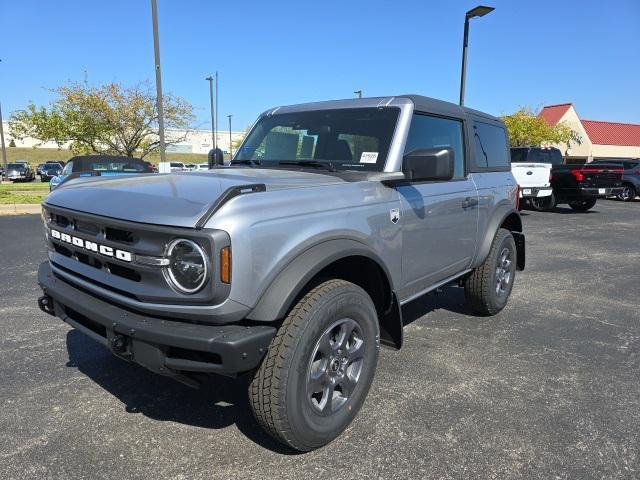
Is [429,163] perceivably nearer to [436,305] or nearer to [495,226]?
[495,226]

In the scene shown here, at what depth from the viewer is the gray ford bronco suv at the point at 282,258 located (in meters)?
2.15

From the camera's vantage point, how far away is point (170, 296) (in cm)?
219

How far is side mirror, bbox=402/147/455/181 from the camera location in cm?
294

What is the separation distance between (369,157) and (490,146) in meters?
1.98

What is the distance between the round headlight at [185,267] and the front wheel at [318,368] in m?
0.47

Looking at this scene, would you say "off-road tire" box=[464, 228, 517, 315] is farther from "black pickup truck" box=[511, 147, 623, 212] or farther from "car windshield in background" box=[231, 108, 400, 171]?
"black pickup truck" box=[511, 147, 623, 212]

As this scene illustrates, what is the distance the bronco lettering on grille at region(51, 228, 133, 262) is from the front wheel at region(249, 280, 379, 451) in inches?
32.2

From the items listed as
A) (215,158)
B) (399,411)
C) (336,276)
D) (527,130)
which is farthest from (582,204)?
(527,130)

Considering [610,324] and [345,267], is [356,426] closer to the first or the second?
[345,267]

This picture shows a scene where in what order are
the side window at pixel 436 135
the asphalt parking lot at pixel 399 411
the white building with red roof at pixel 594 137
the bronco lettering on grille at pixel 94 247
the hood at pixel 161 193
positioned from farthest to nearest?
the white building with red roof at pixel 594 137, the side window at pixel 436 135, the asphalt parking lot at pixel 399 411, the bronco lettering on grille at pixel 94 247, the hood at pixel 161 193

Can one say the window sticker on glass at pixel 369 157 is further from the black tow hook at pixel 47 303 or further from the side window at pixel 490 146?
the black tow hook at pixel 47 303

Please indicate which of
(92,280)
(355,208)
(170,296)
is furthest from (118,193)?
(355,208)

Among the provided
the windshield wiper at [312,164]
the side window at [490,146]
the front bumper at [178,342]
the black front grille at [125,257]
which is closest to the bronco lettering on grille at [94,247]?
the black front grille at [125,257]

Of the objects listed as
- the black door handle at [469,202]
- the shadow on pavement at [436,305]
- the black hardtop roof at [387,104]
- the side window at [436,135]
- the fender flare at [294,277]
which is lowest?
the shadow on pavement at [436,305]
